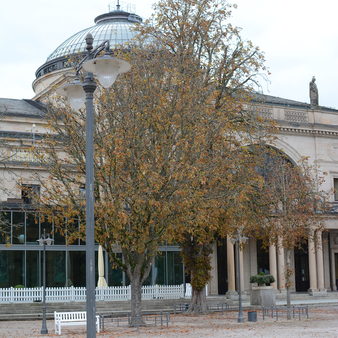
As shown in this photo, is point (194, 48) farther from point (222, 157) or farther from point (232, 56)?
point (222, 157)

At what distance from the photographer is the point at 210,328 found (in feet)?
84.4

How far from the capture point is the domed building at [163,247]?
128ft

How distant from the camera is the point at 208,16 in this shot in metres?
34.0

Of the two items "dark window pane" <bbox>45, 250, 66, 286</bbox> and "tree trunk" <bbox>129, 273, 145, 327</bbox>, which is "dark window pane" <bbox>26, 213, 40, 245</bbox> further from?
"tree trunk" <bbox>129, 273, 145, 327</bbox>

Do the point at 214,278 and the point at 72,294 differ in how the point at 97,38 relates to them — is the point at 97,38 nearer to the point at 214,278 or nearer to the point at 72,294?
the point at 214,278

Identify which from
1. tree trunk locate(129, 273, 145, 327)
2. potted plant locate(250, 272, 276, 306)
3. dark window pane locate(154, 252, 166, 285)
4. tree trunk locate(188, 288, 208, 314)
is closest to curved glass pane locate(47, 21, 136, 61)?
dark window pane locate(154, 252, 166, 285)

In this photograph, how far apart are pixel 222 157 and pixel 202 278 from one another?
6.54m

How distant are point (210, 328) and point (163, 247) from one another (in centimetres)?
1794

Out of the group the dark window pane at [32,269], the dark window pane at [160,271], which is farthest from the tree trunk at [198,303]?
the dark window pane at [32,269]

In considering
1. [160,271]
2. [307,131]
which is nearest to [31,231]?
[160,271]

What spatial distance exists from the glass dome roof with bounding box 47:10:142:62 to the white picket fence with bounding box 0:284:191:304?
20927 mm

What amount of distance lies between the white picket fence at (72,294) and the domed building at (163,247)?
3.24 m

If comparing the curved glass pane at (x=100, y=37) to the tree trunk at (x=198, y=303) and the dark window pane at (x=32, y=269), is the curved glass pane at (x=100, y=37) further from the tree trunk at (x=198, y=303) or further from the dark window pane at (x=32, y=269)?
the tree trunk at (x=198, y=303)

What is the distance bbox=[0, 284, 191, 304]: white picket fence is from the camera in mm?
34562
